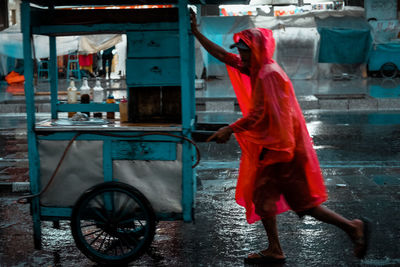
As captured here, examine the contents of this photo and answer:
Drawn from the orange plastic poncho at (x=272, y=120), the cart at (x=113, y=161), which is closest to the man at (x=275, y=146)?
the orange plastic poncho at (x=272, y=120)

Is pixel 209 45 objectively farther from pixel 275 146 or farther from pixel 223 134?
pixel 275 146

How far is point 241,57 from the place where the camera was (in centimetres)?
398

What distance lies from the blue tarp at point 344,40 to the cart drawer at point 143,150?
819 inches

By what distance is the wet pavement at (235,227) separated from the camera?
13.9 feet

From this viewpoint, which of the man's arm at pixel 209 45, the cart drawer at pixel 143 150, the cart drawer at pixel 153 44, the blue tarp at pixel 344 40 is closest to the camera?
the cart drawer at pixel 143 150

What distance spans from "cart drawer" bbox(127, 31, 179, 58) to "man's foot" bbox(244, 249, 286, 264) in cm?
171

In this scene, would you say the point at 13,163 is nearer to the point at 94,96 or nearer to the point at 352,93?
the point at 94,96

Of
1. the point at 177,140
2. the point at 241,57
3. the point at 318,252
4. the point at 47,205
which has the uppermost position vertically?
the point at 241,57

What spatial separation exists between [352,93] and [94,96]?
38.0 ft

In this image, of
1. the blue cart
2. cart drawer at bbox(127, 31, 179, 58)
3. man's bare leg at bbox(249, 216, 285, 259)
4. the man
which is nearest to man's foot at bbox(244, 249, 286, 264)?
man's bare leg at bbox(249, 216, 285, 259)

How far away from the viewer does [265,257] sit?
4098mm

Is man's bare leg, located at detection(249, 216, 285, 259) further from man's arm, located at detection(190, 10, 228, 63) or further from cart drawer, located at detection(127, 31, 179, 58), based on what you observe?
cart drawer, located at detection(127, 31, 179, 58)

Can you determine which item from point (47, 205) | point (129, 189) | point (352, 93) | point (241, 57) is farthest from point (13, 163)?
point (352, 93)

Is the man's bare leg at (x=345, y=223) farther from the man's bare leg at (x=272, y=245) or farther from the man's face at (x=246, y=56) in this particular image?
the man's face at (x=246, y=56)
